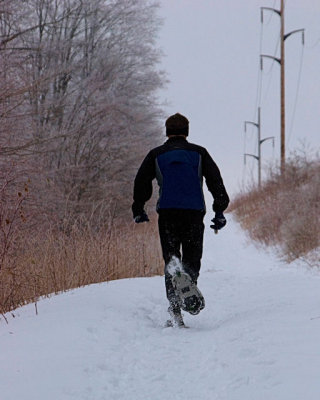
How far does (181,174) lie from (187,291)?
1.12 metres

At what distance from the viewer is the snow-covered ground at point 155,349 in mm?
3305

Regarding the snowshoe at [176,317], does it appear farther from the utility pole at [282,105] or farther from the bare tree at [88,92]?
the utility pole at [282,105]

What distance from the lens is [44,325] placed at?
15.3 feet

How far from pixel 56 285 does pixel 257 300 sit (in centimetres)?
252

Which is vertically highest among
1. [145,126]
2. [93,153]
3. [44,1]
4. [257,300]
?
[44,1]

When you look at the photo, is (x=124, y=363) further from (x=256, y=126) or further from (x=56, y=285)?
(x=256, y=126)

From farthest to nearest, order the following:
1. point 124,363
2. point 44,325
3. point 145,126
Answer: point 145,126 → point 44,325 → point 124,363

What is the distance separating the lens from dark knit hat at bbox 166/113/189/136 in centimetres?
546

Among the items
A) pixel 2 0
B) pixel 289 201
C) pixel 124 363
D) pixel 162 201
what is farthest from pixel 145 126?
pixel 124 363

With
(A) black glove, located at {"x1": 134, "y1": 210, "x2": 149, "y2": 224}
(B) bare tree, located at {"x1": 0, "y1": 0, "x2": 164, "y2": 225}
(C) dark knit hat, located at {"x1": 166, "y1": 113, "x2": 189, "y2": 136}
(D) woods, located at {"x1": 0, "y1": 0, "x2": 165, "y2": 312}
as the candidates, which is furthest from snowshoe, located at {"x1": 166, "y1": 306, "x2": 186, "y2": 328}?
(B) bare tree, located at {"x1": 0, "y1": 0, "x2": 164, "y2": 225}

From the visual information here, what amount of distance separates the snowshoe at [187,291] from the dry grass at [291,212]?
586cm

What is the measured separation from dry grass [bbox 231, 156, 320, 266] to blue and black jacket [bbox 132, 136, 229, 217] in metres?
5.67

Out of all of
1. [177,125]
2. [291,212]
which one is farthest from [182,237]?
[291,212]

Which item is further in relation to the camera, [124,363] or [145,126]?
[145,126]
